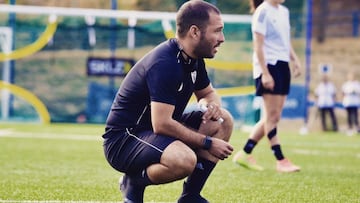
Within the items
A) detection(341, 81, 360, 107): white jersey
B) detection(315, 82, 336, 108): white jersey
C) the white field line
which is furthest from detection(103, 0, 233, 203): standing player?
detection(315, 82, 336, 108): white jersey

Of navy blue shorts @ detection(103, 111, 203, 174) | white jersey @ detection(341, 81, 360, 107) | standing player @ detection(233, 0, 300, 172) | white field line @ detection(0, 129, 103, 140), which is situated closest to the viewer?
navy blue shorts @ detection(103, 111, 203, 174)

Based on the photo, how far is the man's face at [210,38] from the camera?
4715mm

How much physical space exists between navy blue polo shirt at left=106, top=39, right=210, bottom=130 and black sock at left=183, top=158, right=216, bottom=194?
1.15 feet

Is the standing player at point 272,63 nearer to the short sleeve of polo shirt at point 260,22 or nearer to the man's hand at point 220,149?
the short sleeve of polo shirt at point 260,22

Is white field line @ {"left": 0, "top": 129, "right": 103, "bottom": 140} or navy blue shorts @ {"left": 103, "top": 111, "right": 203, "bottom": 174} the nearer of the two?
navy blue shorts @ {"left": 103, "top": 111, "right": 203, "bottom": 174}

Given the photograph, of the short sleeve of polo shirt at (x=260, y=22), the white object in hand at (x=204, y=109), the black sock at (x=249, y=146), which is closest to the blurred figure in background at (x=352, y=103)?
the black sock at (x=249, y=146)

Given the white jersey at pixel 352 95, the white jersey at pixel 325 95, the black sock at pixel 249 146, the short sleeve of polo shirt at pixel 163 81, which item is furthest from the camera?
the white jersey at pixel 325 95

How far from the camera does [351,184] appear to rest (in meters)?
6.95

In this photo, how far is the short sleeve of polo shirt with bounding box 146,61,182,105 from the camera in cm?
457

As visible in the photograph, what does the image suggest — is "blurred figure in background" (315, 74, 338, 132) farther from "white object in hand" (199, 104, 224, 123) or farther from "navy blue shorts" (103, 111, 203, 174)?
"navy blue shorts" (103, 111, 203, 174)

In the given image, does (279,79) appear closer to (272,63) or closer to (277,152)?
(272,63)

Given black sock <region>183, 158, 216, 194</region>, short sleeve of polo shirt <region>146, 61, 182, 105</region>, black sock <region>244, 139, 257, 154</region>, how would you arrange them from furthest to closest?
black sock <region>244, 139, 257, 154</region>
black sock <region>183, 158, 216, 194</region>
short sleeve of polo shirt <region>146, 61, 182, 105</region>

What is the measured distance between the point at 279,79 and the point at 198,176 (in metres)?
3.07

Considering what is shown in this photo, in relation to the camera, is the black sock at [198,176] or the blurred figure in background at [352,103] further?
the blurred figure in background at [352,103]
